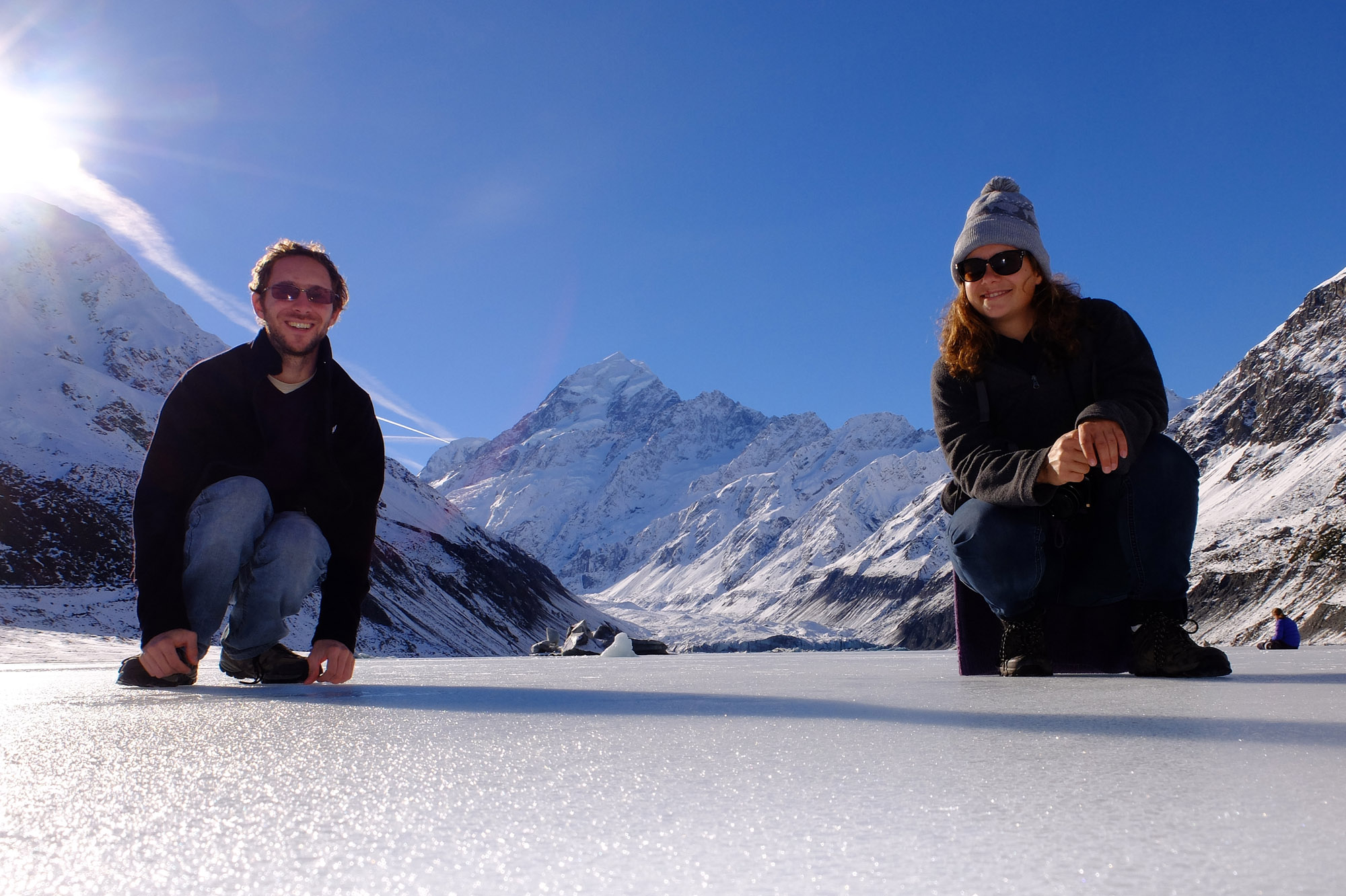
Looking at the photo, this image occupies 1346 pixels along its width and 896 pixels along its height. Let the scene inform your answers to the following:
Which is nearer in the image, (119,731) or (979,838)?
(979,838)

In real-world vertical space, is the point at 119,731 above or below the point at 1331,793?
below

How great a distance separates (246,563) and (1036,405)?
2789 mm

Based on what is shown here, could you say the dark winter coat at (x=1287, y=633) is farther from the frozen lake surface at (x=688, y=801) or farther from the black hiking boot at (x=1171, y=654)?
the frozen lake surface at (x=688, y=801)

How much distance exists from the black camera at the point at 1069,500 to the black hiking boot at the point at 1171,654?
418mm

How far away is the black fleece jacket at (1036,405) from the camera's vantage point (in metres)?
2.64

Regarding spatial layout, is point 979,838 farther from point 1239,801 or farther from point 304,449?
point 304,449

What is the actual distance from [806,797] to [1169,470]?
7.76 feet

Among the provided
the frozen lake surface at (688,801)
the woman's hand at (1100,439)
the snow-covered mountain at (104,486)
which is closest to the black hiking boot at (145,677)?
the frozen lake surface at (688,801)

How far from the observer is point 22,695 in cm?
254

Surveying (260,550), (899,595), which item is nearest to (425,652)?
(260,550)

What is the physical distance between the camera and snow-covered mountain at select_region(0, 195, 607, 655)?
143ft

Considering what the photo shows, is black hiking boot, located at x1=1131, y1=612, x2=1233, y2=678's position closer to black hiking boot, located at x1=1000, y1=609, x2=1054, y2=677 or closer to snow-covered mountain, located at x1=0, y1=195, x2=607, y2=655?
black hiking boot, located at x1=1000, y1=609, x2=1054, y2=677

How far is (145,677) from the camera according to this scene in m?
Result: 2.92

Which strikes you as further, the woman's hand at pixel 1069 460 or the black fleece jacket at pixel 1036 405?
the black fleece jacket at pixel 1036 405
